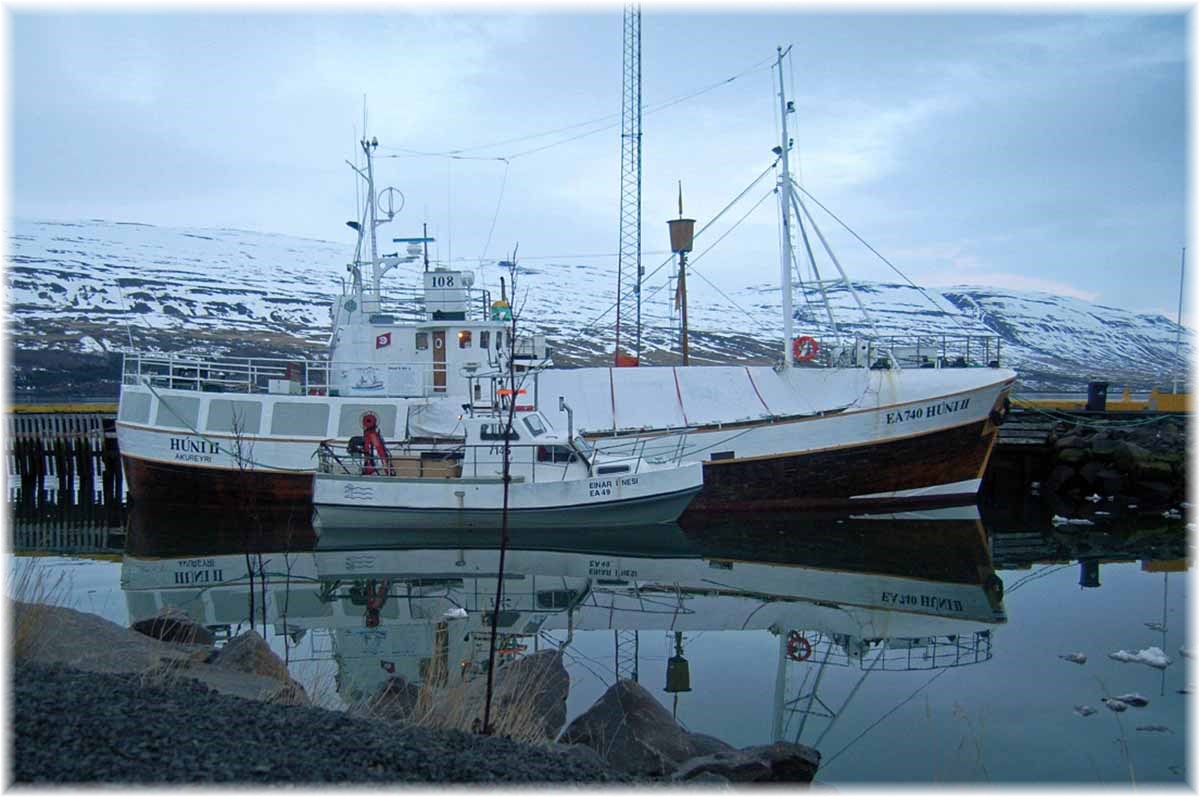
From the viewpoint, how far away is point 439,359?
25.9m

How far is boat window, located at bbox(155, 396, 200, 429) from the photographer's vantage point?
81.2 ft

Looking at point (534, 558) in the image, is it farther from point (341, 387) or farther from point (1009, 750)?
point (1009, 750)

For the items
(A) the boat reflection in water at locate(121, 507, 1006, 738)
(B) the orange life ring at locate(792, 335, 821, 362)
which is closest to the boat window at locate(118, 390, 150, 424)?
(A) the boat reflection in water at locate(121, 507, 1006, 738)

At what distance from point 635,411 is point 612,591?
29.5ft

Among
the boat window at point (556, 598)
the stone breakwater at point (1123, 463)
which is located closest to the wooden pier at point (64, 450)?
the boat window at point (556, 598)

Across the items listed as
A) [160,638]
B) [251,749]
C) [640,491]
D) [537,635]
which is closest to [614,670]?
[537,635]

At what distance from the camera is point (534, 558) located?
64.4 feet

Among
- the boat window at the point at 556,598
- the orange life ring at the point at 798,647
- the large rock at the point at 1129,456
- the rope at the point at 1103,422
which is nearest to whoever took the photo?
the orange life ring at the point at 798,647

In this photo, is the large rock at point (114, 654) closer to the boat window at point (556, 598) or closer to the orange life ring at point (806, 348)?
the boat window at point (556, 598)

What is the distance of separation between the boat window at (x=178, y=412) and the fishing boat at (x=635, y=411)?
0.12 feet

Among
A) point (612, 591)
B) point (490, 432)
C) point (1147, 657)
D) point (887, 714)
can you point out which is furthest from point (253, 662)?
point (490, 432)

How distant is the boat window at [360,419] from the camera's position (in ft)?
79.9

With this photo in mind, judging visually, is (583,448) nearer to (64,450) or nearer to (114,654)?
(114,654)

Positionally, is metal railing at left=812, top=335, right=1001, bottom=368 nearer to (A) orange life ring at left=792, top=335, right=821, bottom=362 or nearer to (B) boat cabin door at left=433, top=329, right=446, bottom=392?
(A) orange life ring at left=792, top=335, right=821, bottom=362
